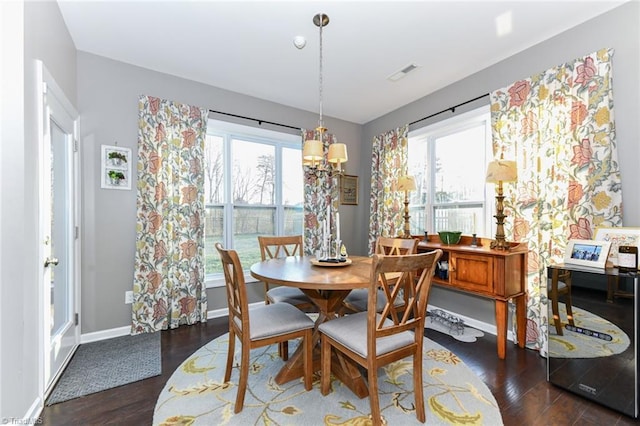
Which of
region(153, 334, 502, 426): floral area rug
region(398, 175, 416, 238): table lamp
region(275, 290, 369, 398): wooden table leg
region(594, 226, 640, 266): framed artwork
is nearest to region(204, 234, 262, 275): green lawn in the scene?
region(153, 334, 502, 426): floral area rug

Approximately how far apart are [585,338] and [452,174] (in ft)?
6.66

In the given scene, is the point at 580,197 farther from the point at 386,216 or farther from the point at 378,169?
the point at 378,169

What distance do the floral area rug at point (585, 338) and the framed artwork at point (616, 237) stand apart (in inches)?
17.5

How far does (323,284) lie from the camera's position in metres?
1.62

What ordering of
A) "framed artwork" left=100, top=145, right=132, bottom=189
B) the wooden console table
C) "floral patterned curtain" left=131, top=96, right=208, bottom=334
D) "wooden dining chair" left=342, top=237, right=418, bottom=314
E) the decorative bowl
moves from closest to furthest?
"wooden dining chair" left=342, top=237, right=418, bottom=314 < the wooden console table < "framed artwork" left=100, top=145, right=132, bottom=189 < "floral patterned curtain" left=131, top=96, right=208, bottom=334 < the decorative bowl

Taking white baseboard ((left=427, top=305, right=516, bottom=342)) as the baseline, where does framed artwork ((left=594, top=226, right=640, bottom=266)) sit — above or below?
above

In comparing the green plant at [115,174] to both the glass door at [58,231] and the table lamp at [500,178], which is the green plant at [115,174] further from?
the table lamp at [500,178]

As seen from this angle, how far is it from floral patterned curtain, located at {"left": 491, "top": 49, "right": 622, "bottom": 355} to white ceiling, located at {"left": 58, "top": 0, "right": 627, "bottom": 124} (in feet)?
1.47

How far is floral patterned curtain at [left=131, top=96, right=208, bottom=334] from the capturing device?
2.91 m

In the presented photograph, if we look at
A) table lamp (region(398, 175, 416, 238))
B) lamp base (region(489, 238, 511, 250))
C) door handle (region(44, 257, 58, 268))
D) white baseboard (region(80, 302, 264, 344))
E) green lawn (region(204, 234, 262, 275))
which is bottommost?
white baseboard (region(80, 302, 264, 344))

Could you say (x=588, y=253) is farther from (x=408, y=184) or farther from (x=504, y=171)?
(x=408, y=184)

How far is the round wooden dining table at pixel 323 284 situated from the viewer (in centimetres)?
168

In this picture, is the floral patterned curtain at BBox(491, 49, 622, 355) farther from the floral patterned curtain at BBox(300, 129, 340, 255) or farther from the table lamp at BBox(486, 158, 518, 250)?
the floral patterned curtain at BBox(300, 129, 340, 255)

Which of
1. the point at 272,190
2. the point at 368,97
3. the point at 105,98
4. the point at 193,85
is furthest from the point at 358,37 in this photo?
the point at 105,98
